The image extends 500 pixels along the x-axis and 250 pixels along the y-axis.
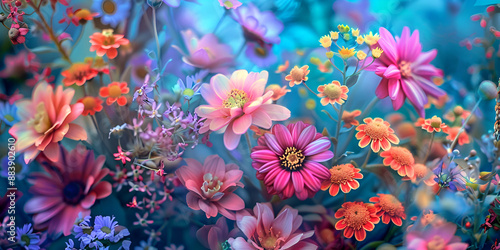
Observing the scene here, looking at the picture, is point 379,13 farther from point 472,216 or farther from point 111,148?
point 111,148

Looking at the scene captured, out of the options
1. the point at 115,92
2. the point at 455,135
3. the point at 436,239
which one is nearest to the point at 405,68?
the point at 455,135

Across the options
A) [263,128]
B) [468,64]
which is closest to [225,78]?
[263,128]

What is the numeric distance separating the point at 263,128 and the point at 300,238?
0.46 ft

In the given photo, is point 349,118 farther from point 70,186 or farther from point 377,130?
point 70,186

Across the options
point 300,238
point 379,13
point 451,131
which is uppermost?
point 379,13

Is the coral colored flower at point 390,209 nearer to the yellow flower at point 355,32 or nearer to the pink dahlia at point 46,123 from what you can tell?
the yellow flower at point 355,32

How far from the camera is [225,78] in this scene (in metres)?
0.46

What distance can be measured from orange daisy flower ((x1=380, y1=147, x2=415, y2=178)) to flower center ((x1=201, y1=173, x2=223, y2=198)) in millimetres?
203

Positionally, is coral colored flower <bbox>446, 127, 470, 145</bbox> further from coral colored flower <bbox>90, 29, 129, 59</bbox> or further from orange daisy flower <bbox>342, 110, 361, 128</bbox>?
coral colored flower <bbox>90, 29, 129, 59</bbox>

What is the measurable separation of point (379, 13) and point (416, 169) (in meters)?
0.20

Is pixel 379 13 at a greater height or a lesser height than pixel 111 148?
greater

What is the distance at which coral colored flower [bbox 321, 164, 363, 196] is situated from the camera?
Result: 0.44m

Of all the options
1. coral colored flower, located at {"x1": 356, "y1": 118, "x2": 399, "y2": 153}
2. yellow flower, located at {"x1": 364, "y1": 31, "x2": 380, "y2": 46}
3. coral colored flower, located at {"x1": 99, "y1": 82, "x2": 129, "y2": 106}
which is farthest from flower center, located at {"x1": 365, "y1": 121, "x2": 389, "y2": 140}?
coral colored flower, located at {"x1": 99, "y1": 82, "x2": 129, "y2": 106}

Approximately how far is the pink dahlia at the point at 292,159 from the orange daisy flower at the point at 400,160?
0.07 metres
